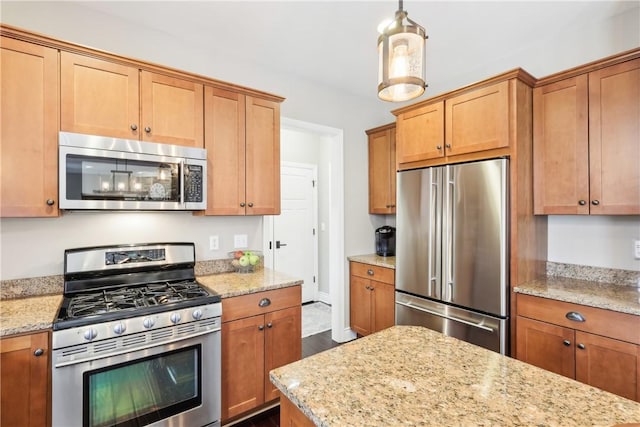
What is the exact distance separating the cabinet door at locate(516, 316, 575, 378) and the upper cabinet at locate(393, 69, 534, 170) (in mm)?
1175

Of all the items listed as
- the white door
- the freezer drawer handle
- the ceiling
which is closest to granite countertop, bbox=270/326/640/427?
the freezer drawer handle

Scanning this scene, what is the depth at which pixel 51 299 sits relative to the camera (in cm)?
182

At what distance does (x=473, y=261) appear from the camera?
7.55 feet

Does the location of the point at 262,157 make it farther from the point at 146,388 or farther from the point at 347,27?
the point at 146,388

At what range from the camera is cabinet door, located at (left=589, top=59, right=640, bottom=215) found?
1.90 meters

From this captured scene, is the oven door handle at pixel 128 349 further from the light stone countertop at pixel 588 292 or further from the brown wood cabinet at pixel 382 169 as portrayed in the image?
the brown wood cabinet at pixel 382 169

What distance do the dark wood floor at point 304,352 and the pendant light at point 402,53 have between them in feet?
7.36

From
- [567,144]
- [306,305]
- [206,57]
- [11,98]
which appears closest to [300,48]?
[206,57]

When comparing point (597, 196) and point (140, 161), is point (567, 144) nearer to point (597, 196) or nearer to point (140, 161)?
point (597, 196)

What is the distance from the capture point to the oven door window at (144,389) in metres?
1.57

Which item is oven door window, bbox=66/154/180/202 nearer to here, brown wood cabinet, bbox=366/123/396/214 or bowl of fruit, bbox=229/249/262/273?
bowl of fruit, bbox=229/249/262/273

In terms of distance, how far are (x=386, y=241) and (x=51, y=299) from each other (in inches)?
114

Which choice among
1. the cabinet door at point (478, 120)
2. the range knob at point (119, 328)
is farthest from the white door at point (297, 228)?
the range knob at point (119, 328)

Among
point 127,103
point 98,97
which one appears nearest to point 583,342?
point 127,103
